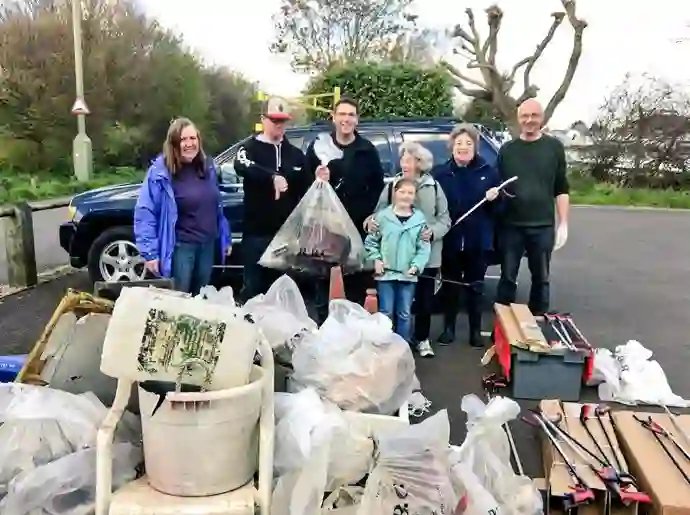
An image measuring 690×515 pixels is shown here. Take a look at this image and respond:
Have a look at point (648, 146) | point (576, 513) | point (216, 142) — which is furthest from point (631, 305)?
point (216, 142)

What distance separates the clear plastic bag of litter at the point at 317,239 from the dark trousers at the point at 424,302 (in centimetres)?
48

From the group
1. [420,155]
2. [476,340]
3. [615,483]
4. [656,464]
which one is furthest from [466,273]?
[615,483]

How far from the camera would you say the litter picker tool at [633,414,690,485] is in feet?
10.6

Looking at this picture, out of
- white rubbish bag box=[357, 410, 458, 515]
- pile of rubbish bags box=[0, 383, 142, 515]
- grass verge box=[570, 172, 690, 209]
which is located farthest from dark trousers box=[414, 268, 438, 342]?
grass verge box=[570, 172, 690, 209]

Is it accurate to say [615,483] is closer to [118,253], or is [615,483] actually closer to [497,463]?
[497,463]

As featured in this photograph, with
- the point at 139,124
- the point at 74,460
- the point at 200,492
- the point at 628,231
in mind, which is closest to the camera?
the point at 200,492

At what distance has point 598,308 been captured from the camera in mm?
7391

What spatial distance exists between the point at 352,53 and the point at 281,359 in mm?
23255

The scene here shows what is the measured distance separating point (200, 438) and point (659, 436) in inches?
93.0

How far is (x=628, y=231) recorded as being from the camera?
47.2 feet

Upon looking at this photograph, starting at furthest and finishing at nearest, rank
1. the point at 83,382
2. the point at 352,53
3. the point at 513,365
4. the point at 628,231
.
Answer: the point at 352,53, the point at 628,231, the point at 513,365, the point at 83,382

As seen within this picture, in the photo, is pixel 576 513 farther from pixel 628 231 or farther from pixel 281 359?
pixel 628 231

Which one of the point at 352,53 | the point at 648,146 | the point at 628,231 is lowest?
the point at 628,231

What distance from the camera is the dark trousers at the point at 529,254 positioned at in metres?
5.53
